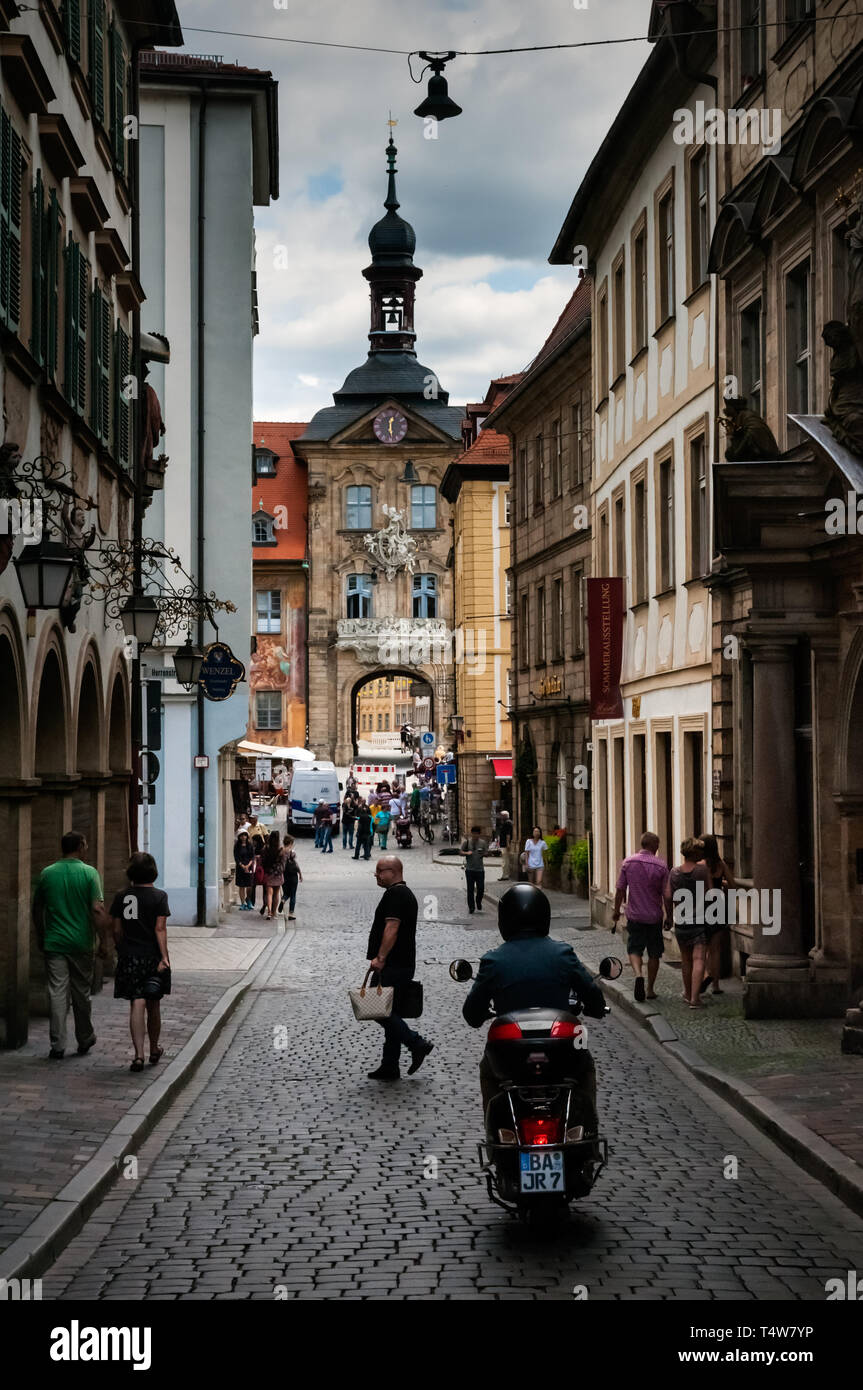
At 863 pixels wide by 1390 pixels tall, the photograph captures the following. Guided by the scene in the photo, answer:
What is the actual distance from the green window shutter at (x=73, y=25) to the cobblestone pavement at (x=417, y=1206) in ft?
32.1

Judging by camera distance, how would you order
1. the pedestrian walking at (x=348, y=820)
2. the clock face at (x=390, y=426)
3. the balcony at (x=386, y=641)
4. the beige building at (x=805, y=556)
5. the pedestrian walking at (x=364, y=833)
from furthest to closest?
the balcony at (x=386, y=641) → the clock face at (x=390, y=426) → the pedestrian walking at (x=348, y=820) → the pedestrian walking at (x=364, y=833) → the beige building at (x=805, y=556)

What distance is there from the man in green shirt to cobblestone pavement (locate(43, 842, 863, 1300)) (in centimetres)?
132

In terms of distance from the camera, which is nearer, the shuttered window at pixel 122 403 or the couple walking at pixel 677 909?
the couple walking at pixel 677 909

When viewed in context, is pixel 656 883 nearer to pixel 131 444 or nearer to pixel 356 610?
pixel 131 444

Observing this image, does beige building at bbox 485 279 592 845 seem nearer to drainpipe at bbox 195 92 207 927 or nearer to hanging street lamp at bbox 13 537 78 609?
drainpipe at bbox 195 92 207 927

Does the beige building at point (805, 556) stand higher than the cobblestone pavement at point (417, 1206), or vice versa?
the beige building at point (805, 556)

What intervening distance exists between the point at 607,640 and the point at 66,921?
1611cm

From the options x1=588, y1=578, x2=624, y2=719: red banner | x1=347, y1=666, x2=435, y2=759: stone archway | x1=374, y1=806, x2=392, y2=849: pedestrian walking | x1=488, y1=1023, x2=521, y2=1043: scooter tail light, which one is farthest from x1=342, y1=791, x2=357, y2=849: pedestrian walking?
x1=488, y1=1023, x2=521, y2=1043: scooter tail light

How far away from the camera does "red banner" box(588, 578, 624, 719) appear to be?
29578 mm

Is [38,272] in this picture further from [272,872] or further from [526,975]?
[272,872]

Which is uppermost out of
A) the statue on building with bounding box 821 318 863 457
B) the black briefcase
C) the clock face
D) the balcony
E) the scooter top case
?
the clock face

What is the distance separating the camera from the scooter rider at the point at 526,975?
9.45m

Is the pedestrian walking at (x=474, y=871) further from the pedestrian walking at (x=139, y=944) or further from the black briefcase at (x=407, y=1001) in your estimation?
the pedestrian walking at (x=139, y=944)

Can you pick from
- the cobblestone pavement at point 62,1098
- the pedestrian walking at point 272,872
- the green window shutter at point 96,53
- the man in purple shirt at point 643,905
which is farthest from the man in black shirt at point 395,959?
the pedestrian walking at point 272,872
